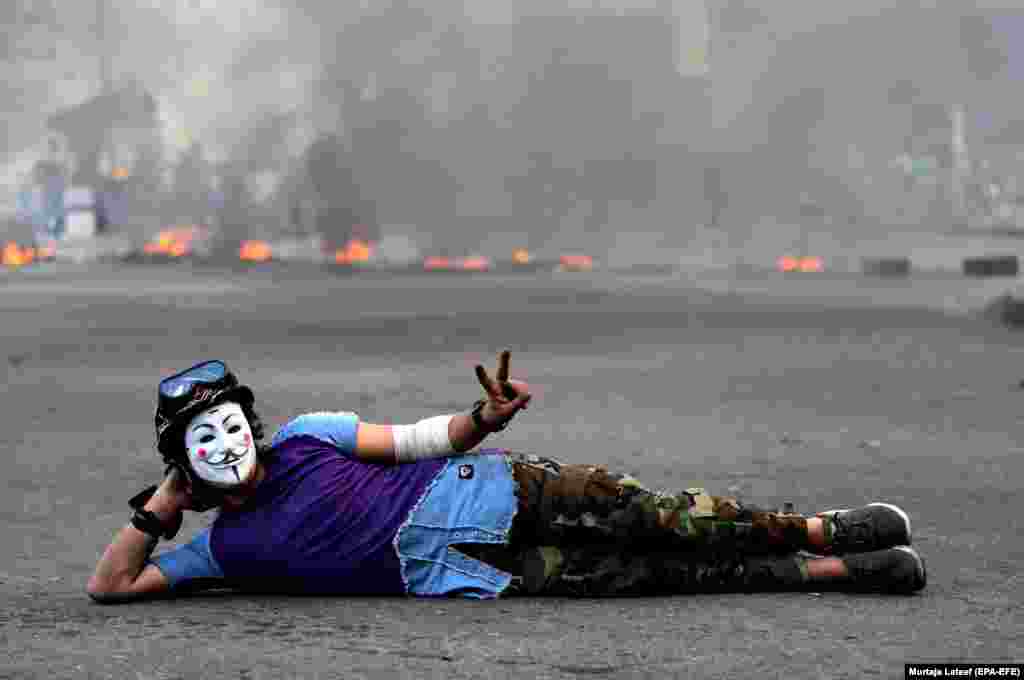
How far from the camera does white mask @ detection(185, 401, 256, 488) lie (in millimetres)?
5172

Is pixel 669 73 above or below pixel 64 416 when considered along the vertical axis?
above

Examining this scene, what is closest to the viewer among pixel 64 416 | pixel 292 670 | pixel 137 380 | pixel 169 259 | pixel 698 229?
pixel 292 670

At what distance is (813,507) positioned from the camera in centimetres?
788

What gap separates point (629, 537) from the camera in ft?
17.4

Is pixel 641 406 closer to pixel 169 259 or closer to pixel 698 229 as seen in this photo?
pixel 169 259

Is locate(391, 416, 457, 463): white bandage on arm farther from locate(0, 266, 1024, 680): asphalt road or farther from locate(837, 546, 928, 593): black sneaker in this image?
locate(837, 546, 928, 593): black sneaker

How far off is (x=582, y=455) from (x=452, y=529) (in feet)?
15.7

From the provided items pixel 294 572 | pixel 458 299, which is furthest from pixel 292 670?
pixel 458 299

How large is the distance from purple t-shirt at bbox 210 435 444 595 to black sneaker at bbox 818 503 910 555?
1242 millimetres

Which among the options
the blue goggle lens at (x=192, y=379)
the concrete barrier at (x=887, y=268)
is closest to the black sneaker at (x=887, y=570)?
the blue goggle lens at (x=192, y=379)

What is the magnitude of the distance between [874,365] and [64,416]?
8215mm
